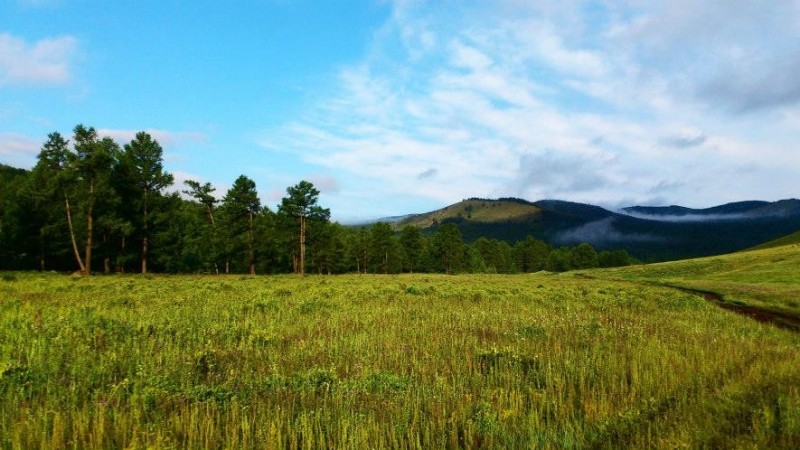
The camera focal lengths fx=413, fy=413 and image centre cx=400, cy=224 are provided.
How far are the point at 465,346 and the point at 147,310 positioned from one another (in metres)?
11.9

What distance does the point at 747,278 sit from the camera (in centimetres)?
4119

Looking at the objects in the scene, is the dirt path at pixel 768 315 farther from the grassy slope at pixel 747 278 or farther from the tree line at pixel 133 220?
the tree line at pixel 133 220

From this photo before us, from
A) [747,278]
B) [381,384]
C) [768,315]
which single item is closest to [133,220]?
[381,384]

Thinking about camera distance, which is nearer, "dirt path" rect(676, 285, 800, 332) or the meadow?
the meadow

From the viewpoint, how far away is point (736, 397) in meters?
6.34

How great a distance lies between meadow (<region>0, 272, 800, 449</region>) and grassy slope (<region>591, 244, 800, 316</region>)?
46.1 ft

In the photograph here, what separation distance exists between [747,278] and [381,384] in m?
48.6

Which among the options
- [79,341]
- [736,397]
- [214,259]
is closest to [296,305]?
[79,341]

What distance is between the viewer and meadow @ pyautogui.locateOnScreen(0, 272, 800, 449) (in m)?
5.46

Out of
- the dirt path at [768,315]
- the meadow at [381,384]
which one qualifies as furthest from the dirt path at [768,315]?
the meadow at [381,384]

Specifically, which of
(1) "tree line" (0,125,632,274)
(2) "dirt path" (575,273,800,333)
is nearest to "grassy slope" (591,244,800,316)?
(2) "dirt path" (575,273,800,333)

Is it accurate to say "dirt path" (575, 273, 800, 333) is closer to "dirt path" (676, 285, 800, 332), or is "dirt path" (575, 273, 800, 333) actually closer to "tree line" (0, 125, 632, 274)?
"dirt path" (676, 285, 800, 332)

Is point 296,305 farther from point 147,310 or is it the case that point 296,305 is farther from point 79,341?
point 79,341

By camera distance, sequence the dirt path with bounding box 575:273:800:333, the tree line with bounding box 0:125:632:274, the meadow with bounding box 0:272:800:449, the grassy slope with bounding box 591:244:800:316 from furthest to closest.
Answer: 1. the tree line with bounding box 0:125:632:274
2. the grassy slope with bounding box 591:244:800:316
3. the dirt path with bounding box 575:273:800:333
4. the meadow with bounding box 0:272:800:449
